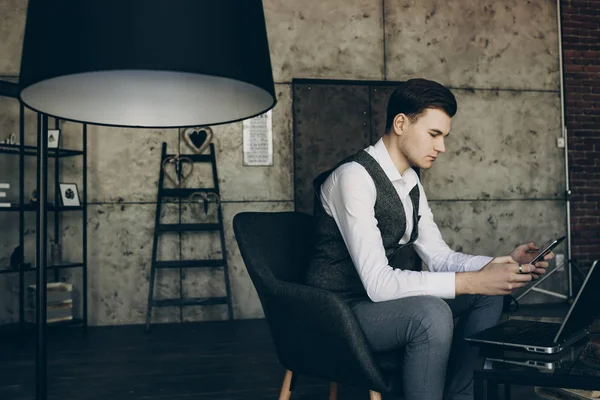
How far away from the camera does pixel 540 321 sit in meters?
1.83

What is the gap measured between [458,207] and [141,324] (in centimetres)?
304

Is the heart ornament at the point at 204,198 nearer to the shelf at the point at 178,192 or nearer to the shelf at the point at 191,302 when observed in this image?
the shelf at the point at 178,192

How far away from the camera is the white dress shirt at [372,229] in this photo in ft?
5.58

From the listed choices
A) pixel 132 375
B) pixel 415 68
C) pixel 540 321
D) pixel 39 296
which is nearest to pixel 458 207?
pixel 415 68

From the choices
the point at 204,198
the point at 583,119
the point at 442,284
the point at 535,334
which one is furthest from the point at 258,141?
the point at 535,334

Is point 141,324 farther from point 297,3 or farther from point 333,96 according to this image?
point 297,3

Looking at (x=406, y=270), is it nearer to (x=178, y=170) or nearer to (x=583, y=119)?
(x=178, y=170)

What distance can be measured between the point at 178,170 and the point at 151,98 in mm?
3797

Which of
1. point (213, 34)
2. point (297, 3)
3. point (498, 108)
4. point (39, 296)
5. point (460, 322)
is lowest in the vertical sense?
point (460, 322)

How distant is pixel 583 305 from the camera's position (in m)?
1.56

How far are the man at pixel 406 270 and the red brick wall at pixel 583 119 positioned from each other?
410 centimetres

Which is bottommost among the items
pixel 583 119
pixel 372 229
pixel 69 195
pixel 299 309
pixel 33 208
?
pixel 299 309

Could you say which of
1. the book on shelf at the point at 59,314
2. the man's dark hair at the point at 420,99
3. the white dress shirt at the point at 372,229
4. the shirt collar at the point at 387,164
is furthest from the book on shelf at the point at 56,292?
the man's dark hair at the point at 420,99

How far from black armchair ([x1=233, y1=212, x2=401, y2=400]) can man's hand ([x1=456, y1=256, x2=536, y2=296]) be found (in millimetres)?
293
